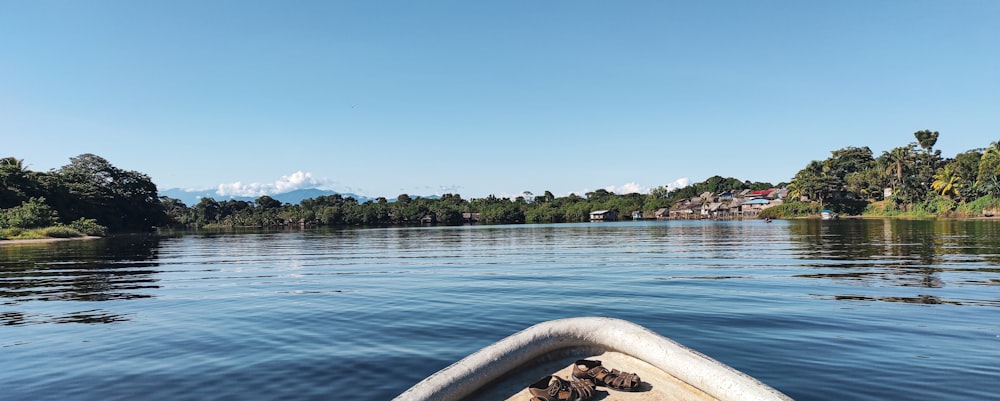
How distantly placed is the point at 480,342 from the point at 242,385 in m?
3.45

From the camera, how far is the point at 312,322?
1053 centimetres

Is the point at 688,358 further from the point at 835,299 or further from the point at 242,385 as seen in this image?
the point at 835,299

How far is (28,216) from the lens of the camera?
5188cm

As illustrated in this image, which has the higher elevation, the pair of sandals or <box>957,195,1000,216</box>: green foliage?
<box>957,195,1000,216</box>: green foliage

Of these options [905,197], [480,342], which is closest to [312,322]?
[480,342]

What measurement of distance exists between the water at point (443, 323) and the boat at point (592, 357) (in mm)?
2322

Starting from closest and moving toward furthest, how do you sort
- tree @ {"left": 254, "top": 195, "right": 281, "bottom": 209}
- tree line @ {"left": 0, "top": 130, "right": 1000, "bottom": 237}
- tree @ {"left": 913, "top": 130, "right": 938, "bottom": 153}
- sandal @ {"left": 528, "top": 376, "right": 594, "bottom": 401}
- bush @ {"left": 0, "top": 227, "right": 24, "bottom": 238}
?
sandal @ {"left": 528, "top": 376, "right": 594, "bottom": 401} → bush @ {"left": 0, "top": 227, "right": 24, "bottom": 238} → tree line @ {"left": 0, "top": 130, "right": 1000, "bottom": 237} → tree @ {"left": 913, "top": 130, "right": 938, "bottom": 153} → tree @ {"left": 254, "top": 195, "right": 281, "bottom": 209}

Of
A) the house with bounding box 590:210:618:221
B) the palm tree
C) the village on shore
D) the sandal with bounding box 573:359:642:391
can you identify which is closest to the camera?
the sandal with bounding box 573:359:642:391

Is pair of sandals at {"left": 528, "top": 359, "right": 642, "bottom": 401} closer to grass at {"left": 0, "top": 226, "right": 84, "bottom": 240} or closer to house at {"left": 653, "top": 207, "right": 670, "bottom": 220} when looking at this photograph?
grass at {"left": 0, "top": 226, "right": 84, "bottom": 240}

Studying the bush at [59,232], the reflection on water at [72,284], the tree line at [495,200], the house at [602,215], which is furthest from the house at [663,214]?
the reflection on water at [72,284]

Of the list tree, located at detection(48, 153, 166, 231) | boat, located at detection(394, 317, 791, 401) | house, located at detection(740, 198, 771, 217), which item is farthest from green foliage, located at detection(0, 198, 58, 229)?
house, located at detection(740, 198, 771, 217)

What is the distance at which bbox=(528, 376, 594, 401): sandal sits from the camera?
3814 millimetres

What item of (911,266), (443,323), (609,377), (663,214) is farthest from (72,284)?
(663,214)

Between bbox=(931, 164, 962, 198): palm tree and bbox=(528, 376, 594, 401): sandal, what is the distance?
96.1 metres
